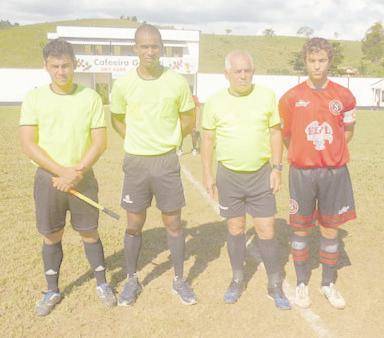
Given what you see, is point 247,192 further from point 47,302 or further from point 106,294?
point 47,302

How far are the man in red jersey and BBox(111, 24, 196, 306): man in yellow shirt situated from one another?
0.99 metres

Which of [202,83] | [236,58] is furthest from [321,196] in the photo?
[202,83]

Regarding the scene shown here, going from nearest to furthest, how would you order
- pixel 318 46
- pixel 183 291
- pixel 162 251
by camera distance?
pixel 318 46 → pixel 183 291 → pixel 162 251

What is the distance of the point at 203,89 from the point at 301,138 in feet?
147

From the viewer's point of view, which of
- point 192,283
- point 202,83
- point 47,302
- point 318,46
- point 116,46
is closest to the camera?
point 318,46

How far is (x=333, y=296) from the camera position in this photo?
4.33 m

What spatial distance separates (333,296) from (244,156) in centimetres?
156

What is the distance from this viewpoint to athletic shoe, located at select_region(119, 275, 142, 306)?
14.2 ft

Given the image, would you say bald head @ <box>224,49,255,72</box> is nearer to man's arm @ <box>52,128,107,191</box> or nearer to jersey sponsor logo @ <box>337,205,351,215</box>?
man's arm @ <box>52,128,107,191</box>

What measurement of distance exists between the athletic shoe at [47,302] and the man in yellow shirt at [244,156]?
62.1 inches

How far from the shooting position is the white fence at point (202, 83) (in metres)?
45.8

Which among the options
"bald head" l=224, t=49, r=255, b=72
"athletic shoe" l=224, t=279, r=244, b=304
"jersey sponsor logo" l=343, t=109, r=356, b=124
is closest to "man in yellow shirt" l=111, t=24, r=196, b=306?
"athletic shoe" l=224, t=279, r=244, b=304

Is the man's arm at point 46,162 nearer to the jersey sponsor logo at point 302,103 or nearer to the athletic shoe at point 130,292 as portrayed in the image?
the athletic shoe at point 130,292

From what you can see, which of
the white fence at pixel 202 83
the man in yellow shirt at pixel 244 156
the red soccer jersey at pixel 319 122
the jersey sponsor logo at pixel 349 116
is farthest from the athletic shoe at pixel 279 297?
the white fence at pixel 202 83
